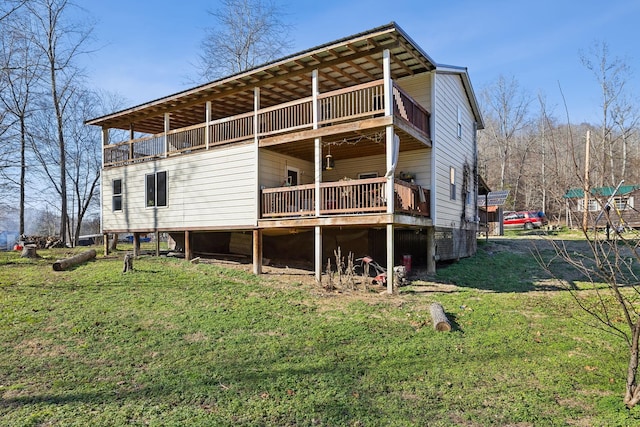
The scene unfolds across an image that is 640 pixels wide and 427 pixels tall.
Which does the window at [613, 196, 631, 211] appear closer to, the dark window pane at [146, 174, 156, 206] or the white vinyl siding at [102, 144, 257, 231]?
the white vinyl siding at [102, 144, 257, 231]

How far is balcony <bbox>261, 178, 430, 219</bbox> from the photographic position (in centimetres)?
1083

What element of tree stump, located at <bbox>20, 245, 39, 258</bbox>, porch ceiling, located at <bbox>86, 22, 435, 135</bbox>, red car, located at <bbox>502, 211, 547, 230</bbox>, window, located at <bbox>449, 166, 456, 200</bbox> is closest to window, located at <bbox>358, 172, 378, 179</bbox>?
window, located at <bbox>449, 166, 456, 200</bbox>

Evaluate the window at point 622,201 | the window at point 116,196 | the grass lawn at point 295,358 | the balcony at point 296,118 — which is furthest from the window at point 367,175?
the window at point 622,201

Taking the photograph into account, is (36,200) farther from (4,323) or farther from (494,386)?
(494,386)

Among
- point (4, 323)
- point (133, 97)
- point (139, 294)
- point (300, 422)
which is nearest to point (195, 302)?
point (139, 294)

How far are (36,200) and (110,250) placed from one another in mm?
15289

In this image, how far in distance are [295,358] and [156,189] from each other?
11.3 meters

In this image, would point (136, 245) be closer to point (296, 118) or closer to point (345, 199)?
point (296, 118)

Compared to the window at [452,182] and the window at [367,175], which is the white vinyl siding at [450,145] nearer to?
the window at [452,182]

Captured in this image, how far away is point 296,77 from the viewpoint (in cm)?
1309

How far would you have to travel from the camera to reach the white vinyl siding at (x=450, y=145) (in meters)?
13.6

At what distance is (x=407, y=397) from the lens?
5.21m

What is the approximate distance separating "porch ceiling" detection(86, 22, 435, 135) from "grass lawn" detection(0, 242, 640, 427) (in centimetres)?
636

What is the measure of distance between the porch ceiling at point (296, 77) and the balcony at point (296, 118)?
0.75 metres
